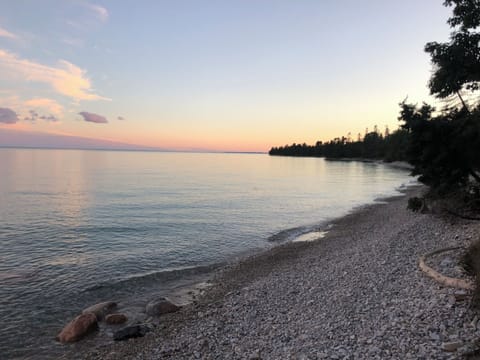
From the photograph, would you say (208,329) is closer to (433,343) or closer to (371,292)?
(371,292)

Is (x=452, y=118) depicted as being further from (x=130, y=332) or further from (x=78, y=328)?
(x=78, y=328)

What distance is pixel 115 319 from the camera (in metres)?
11.5

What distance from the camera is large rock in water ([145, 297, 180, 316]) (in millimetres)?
12055

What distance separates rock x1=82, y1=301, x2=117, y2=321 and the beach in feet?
6.26

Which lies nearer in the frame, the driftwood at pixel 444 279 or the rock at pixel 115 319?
the driftwood at pixel 444 279

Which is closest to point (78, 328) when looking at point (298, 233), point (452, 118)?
point (452, 118)

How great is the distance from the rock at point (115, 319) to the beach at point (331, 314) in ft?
4.09

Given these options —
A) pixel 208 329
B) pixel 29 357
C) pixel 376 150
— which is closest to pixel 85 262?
pixel 29 357

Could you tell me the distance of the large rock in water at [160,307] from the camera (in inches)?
475

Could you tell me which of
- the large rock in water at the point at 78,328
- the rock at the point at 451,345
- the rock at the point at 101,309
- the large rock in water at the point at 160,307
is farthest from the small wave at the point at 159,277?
the rock at the point at 451,345

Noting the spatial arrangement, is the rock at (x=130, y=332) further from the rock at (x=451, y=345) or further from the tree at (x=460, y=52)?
the tree at (x=460, y=52)

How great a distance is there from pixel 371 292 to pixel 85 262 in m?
13.9

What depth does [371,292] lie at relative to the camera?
9.69m

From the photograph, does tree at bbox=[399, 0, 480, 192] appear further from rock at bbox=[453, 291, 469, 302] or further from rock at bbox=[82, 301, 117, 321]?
rock at bbox=[82, 301, 117, 321]
